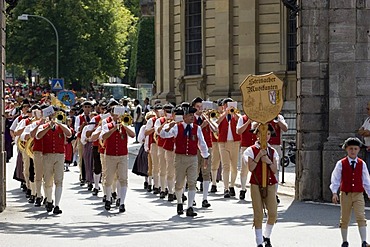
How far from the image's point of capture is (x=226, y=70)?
37.7 m

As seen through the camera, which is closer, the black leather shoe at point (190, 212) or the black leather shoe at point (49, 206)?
the black leather shoe at point (190, 212)

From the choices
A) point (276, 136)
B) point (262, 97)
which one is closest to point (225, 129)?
point (276, 136)

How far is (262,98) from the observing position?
14.4 meters

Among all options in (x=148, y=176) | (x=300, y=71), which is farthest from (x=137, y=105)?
(x=300, y=71)

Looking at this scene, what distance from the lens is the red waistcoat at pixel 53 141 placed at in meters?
18.1

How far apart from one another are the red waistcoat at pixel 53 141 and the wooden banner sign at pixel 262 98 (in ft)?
15.9

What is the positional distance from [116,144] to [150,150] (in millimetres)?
4128

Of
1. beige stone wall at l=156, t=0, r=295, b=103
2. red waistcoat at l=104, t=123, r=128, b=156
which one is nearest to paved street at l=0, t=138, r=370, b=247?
red waistcoat at l=104, t=123, r=128, b=156

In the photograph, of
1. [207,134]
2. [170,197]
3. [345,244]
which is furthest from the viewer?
[207,134]

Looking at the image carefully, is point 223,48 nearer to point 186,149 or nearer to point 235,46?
point 235,46

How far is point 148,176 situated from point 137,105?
20120 millimetres

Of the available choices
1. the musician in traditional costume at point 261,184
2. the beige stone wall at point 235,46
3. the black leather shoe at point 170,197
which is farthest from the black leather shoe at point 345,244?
the beige stone wall at point 235,46

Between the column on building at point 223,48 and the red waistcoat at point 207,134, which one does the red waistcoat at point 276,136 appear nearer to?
the red waistcoat at point 207,134

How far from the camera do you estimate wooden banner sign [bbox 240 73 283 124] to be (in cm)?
1396
